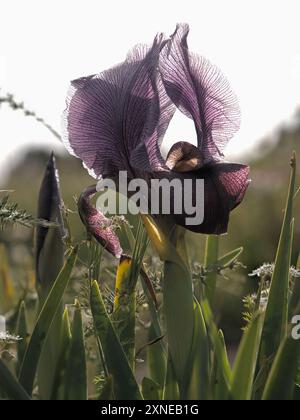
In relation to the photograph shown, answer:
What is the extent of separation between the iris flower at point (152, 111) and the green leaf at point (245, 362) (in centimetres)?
26

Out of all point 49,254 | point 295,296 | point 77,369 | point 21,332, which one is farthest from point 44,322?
point 295,296

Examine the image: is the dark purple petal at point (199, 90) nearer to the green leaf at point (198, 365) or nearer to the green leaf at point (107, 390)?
the green leaf at point (198, 365)

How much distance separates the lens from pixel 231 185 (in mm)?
1238

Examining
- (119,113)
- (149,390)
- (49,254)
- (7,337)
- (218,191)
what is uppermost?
(119,113)

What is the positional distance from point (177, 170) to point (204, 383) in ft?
1.16

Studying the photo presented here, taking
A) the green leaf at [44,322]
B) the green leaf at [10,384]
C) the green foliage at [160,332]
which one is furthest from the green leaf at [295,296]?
the green leaf at [10,384]

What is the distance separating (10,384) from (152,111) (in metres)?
0.51

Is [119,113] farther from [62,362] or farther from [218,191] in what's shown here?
[62,362]

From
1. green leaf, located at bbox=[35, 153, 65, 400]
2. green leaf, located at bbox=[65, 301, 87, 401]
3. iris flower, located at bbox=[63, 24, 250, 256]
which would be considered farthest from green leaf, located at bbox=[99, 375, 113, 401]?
iris flower, located at bbox=[63, 24, 250, 256]

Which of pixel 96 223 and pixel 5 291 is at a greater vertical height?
pixel 96 223

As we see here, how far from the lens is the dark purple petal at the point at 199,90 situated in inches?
51.2

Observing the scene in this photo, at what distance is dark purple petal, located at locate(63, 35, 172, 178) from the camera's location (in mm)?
1288

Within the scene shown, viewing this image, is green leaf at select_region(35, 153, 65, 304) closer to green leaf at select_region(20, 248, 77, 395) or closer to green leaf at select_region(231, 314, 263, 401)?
green leaf at select_region(20, 248, 77, 395)

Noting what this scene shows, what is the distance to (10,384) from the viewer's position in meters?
1.06
